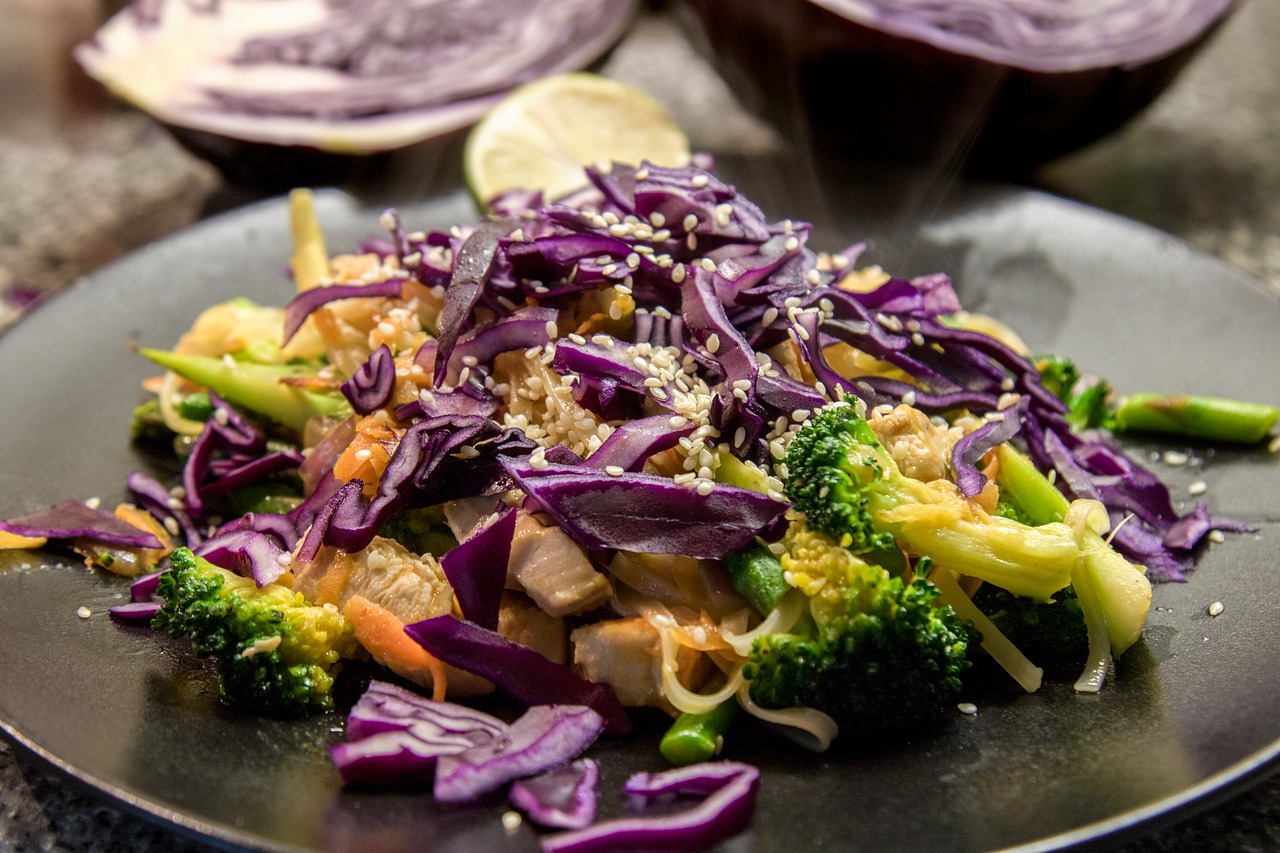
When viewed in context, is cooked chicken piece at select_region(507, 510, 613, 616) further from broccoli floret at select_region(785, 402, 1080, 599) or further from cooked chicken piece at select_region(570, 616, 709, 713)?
broccoli floret at select_region(785, 402, 1080, 599)

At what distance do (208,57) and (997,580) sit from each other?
14.4 feet

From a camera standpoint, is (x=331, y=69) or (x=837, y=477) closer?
(x=837, y=477)

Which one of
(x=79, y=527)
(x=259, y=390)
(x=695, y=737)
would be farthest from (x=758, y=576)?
(x=79, y=527)

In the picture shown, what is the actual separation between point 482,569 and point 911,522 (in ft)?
2.95

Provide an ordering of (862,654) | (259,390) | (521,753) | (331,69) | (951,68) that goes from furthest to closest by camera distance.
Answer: (331,69) → (951,68) → (259,390) → (862,654) → (521,753)

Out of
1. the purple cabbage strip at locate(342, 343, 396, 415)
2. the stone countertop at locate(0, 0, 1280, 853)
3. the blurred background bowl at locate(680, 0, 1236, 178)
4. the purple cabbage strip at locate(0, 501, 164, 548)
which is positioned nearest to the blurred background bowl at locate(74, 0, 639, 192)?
the stone countertop at locate(0, 0, 1280, 853)

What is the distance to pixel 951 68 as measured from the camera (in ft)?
14.9

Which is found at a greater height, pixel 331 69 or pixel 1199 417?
pixel 1199 417

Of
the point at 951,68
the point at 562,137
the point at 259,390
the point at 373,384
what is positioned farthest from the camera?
the point at 951,68

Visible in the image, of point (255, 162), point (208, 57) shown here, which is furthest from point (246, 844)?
point (208, 57)

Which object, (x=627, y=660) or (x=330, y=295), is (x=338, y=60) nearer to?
(x=330, y=295)

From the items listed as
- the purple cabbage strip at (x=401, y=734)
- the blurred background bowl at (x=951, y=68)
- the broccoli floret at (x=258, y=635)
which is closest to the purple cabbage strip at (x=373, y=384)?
the broccoli floret at (x=258, y=635)

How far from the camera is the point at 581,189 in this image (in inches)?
140

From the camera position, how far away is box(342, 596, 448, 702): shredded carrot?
2.31 meters
